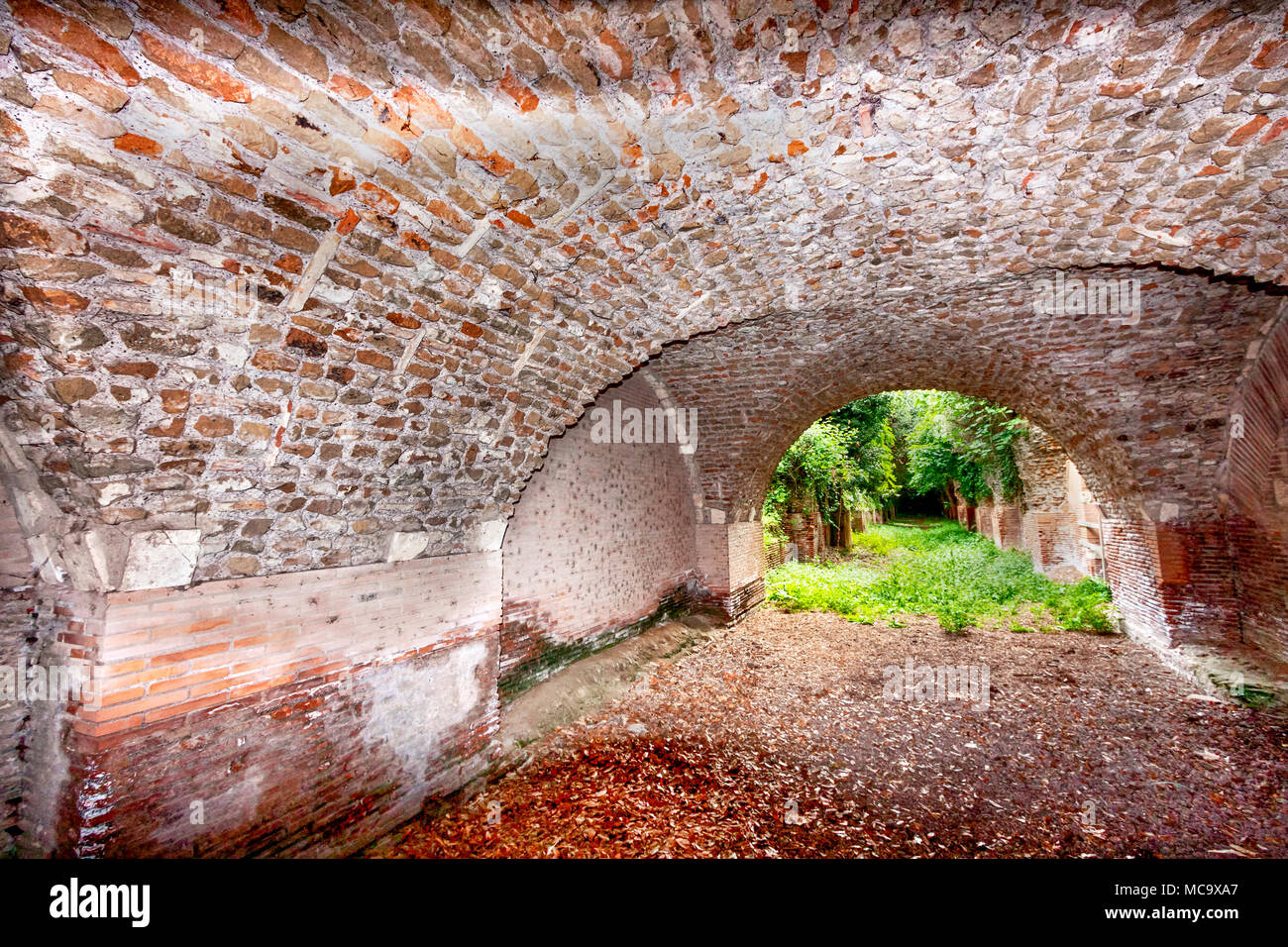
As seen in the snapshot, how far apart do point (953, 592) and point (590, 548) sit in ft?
28.1

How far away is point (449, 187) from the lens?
8.12 feet

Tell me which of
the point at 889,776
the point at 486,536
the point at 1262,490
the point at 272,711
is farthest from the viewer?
the point at 1262,490

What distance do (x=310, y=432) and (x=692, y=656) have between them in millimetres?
6149

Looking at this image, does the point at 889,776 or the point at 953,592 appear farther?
the point at 953,592

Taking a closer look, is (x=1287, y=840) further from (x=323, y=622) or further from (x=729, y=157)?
(x=323, y=622)

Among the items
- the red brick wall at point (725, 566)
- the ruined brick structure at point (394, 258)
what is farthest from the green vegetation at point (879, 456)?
the ruined brick structure at point (394, 258)

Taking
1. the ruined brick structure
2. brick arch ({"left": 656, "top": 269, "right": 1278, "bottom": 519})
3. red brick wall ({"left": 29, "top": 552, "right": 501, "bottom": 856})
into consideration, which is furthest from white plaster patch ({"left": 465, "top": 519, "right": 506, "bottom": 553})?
brick arch ({"left": 656, "top": 269, "right": 1278, "bottom": 519})

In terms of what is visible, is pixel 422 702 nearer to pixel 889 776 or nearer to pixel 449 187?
pixel 449 187

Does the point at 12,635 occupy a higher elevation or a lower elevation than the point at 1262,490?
lower

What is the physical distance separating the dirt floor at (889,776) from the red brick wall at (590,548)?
93 cm

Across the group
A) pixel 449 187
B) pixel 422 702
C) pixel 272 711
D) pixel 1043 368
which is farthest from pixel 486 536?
pixel 1043 368

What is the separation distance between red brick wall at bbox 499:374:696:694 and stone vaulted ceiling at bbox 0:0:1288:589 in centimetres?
228

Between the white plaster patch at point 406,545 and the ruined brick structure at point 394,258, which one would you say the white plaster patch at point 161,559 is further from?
the white plaster patch at point 406,545

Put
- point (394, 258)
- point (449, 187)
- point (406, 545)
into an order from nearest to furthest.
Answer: point (449, 187) → point (394, 258) → point (406, 545)
